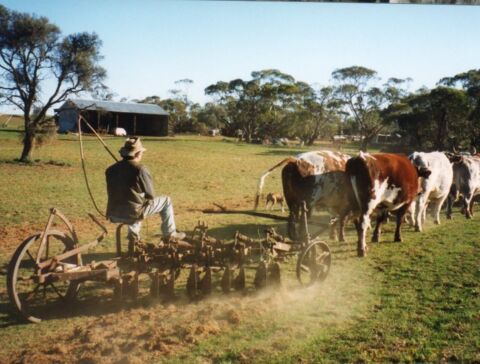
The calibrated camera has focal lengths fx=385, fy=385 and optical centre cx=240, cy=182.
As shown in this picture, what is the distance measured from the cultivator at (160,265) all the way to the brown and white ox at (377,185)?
1.66 meters

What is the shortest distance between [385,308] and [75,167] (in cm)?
648

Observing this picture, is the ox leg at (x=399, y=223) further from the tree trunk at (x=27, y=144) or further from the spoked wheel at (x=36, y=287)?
the tree trunk at (x=27, y=144)

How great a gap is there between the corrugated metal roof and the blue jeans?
70.8 inches

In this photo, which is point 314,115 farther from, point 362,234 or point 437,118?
point 437,118

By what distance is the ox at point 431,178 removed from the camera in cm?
812

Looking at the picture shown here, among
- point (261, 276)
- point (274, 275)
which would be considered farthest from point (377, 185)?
point (261, 276)

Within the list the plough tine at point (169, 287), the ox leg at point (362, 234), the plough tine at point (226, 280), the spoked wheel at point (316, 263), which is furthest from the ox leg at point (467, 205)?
the plough tine at point (169, 287)

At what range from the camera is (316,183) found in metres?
6.77

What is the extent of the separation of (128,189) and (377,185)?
4.19m

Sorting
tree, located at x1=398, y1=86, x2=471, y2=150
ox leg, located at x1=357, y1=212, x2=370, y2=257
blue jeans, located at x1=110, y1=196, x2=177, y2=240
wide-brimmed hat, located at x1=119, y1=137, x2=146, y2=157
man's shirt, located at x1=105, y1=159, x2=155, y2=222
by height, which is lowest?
ox leg, located at x1=357, y1=212, x2=370, y2=257

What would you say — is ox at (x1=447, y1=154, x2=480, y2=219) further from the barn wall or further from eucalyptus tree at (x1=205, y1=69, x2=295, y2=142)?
the barn wall

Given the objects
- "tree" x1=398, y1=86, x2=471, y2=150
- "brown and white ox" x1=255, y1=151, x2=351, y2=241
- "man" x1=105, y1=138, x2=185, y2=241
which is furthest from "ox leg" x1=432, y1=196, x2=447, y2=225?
"man" x1=105, y1=138, x2=185, y2=241

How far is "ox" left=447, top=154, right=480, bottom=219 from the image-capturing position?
9562 millimetres

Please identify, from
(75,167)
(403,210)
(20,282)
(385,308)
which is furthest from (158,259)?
(403,210)
